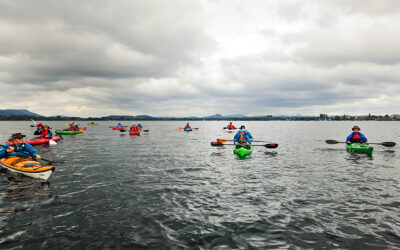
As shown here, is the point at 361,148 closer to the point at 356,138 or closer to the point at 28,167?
the point at 356,138

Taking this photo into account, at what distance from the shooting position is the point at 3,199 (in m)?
10.6

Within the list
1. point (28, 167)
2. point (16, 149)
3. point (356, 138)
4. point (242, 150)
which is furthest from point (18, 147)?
point (356, 138)

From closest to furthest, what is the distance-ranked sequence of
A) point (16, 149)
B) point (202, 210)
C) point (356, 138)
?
point (202, 210)
point (16, 149)
point (356, 138)

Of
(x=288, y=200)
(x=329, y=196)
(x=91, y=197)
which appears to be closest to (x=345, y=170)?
(x=329, y=196)

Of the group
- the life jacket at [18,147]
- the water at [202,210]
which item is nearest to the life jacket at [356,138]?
the water at [202,210]

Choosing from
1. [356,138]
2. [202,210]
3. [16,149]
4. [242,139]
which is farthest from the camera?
[356,138]

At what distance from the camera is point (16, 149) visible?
15.2 m

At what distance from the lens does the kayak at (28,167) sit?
13016 mm

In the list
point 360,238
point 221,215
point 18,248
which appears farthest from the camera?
point 221,215

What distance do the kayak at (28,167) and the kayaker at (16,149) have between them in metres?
0.46

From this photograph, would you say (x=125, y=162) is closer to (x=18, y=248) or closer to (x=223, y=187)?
(x=223, y=187)

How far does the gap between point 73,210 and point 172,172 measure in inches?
316

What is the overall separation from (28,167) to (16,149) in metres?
2.93

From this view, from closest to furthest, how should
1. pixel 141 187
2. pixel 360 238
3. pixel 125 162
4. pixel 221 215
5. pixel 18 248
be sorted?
pixel 18 248
pixel 360 238
pixel 221 215
pixel 141 187
pixel 125 162
